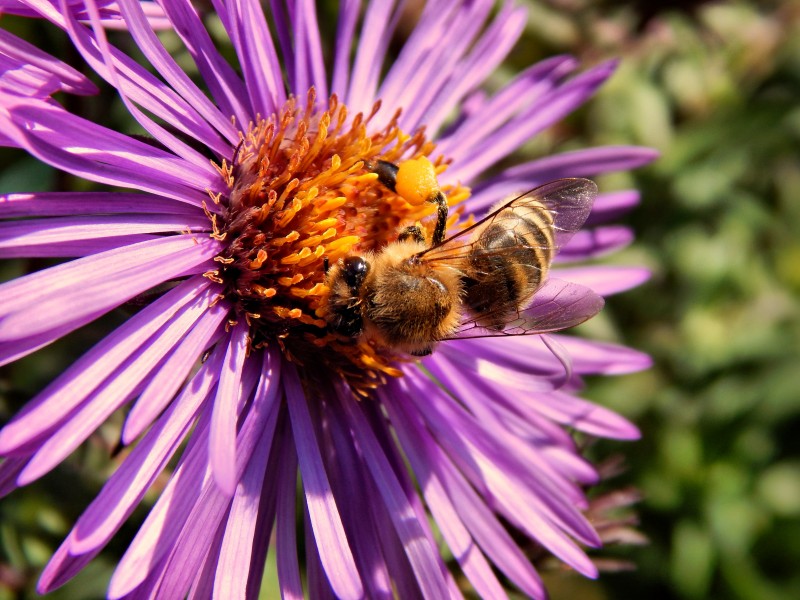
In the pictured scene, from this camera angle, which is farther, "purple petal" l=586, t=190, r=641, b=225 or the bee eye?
"purple petal" l=586, t=190, r=641, b=225

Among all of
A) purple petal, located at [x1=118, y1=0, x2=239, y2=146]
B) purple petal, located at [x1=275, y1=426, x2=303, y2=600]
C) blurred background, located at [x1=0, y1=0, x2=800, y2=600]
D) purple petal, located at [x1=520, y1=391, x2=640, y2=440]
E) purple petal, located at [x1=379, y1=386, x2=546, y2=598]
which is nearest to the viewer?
purple petal, located at [x1=118, y1=0, x2=239, y2=146]

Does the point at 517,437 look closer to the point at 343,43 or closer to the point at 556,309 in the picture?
the point at 556,309

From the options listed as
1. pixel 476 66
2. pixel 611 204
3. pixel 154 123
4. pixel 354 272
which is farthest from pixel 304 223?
pixel 611 204

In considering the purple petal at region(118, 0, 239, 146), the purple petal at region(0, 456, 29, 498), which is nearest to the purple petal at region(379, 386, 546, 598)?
the purple petal at region(118, 0, 239, 146)

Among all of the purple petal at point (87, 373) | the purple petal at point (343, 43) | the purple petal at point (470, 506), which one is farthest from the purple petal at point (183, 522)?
the purple petal at point (343, 43)

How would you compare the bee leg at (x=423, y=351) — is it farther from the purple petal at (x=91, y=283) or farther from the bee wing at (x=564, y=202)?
the purple petal at (x=91, y=283)

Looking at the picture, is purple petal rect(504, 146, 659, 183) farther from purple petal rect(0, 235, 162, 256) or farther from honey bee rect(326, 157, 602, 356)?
purple petal rect(0, 235, 162, 256)

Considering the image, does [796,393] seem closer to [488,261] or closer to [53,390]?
[488,261]

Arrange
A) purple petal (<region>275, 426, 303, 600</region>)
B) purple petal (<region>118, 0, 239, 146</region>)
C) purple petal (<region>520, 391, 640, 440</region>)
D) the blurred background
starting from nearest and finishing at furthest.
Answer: purple petal (<region>118, 0, 239, 146</region>) < purple petal (<region>275, 426, 303, 600</region>) < purple petal (<region>520, 391, 640, 440</region>) < the blurred background
